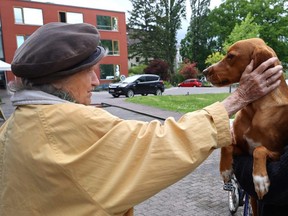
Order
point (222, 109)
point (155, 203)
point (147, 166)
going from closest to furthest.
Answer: point (147, 166) → point (222, 109) → point (155, 203)

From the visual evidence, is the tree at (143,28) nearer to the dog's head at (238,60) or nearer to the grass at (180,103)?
the grass at (180,103)

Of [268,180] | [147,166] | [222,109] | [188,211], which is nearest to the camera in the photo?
[147,166]

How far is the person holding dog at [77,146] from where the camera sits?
1.10m

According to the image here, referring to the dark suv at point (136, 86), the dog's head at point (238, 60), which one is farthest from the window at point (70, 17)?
the dog's head at point (238, 60)

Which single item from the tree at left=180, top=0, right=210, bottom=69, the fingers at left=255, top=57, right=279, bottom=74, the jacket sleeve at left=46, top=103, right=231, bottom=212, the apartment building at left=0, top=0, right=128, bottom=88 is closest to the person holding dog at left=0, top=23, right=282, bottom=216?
the jacket sleeve at left=46, top=103, right=231, bottom=212

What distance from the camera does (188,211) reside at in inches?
168

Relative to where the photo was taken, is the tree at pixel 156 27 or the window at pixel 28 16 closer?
the window at pixel 28 16

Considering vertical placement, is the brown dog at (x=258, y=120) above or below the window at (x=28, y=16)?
below

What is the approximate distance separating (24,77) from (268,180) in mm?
1254

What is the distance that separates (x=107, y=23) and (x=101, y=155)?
41032 millimetres

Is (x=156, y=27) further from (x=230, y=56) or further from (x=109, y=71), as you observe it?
(x=230, y=56)

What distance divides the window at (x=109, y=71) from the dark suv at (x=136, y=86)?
15.8 m

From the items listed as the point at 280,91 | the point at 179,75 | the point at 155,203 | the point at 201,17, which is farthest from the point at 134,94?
the point at 201,17

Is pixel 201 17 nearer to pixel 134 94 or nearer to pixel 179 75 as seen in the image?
pixel 179 75
